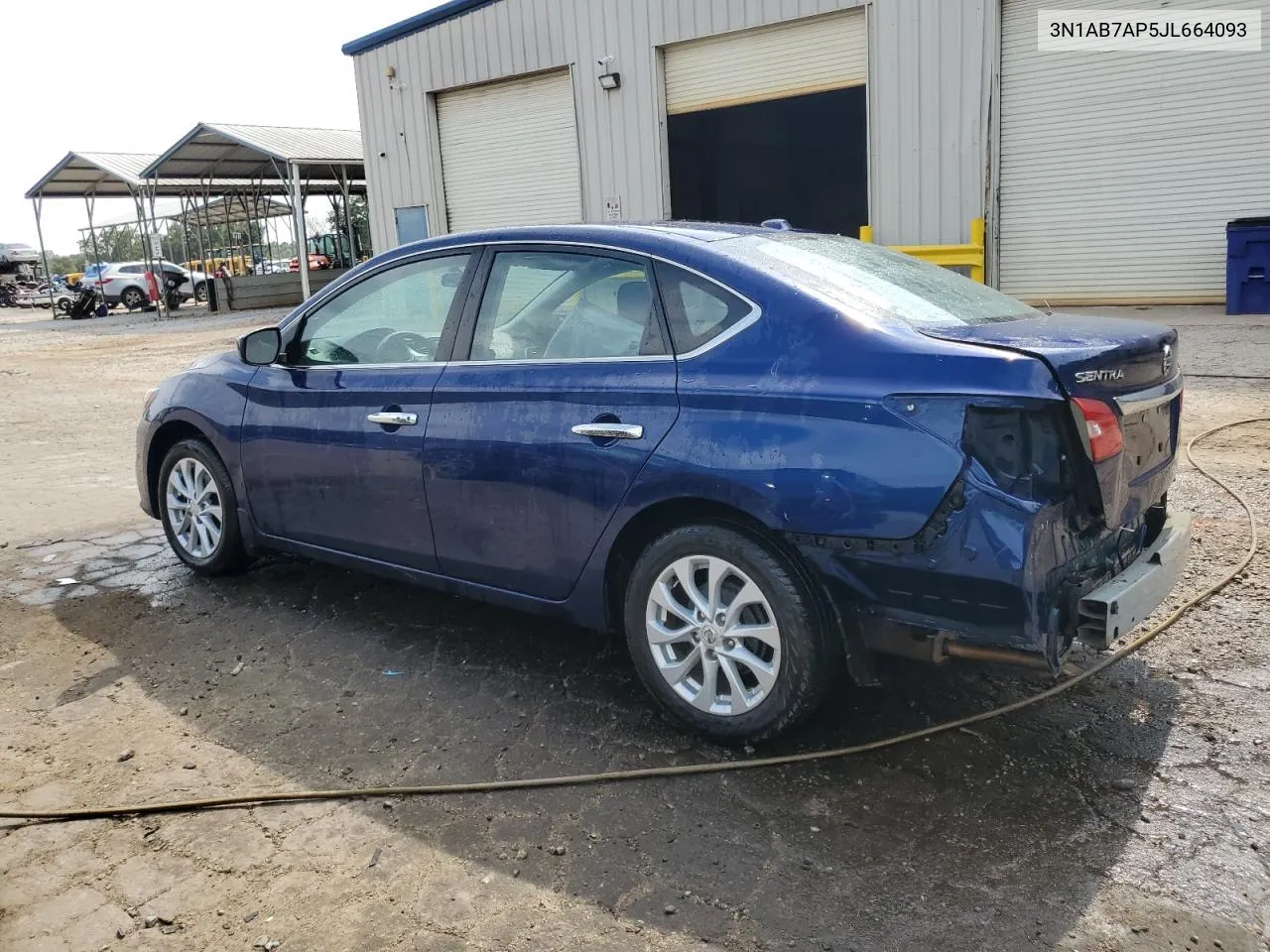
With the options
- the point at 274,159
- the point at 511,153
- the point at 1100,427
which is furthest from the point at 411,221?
the point at 1100,427

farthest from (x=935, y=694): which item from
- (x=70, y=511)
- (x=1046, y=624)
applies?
(x=70, y=511)

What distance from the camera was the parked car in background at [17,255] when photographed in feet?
150

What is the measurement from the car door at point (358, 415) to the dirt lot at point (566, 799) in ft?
1.57

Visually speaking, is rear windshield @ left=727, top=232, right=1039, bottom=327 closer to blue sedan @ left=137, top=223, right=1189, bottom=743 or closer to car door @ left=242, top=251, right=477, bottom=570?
blue sedan @ left=137, top=223, right=1189, bottom=743

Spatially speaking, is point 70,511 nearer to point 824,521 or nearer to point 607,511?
point 607,511

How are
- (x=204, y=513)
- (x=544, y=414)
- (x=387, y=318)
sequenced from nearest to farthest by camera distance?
1. (x=544, y=414)
2. (x=387, y=318)
3. (x=204, y=513)

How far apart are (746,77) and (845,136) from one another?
1686mm

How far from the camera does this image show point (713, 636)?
323 cm

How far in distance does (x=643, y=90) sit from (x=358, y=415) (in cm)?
1250

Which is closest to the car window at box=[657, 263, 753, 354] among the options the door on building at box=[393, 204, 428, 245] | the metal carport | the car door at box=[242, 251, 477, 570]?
the car door at box=[242, 251, 477, 570]

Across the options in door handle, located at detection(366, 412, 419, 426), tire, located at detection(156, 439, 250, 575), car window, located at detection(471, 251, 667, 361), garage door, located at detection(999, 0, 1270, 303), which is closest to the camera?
car window, located at detection(471, 251, 667, 361)

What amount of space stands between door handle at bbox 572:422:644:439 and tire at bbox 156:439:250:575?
2257 millimetres

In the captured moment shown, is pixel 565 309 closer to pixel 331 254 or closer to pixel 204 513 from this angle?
pixel 204 513

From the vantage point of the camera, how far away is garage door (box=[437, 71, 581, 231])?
1659 centimetres
